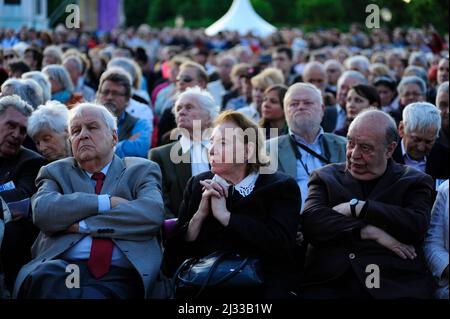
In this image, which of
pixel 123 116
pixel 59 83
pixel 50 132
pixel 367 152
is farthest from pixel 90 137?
pixel 59 83

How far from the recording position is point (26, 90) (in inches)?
304

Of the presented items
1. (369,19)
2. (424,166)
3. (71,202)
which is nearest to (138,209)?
(71,202)

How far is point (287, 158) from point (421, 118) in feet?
3.70

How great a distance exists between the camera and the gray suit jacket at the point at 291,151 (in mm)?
6926

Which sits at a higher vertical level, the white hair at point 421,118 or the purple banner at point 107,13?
the purple banner at point 107,13

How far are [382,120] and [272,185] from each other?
0.87 meters

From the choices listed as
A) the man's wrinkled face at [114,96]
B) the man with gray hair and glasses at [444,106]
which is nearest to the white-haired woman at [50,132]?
the man's wrinkled face at [114,96]

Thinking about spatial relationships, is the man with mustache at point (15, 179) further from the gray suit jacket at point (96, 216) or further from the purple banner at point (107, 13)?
the purple banner at point (107, 13)

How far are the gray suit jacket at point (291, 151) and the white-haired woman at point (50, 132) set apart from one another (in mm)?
1636

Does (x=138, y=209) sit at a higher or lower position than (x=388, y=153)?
lower

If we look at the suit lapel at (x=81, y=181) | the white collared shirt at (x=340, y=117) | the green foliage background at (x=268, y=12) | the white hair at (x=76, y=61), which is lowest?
the suit lapel at (x=81, y=181)

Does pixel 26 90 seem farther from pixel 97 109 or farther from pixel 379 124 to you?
pixel 379 124

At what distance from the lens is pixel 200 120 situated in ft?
24.2
